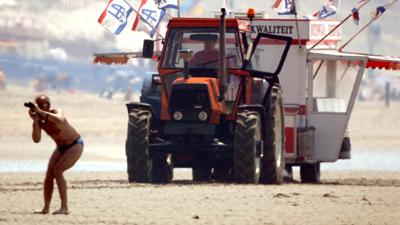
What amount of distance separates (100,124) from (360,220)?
3435cm

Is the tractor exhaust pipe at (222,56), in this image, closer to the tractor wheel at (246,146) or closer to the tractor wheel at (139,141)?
the tractor wheel at (246,146)

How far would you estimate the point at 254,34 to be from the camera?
25.2m

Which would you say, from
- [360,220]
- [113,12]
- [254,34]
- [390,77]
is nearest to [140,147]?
[254,34]

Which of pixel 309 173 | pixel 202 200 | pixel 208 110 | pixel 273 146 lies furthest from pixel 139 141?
pixel 309 173

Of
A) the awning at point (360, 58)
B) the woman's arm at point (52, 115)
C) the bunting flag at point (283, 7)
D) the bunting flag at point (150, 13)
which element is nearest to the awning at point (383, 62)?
the awning at point (360, 58)

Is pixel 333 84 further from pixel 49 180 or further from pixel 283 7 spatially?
pixel 49 180

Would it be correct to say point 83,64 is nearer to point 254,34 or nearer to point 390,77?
point 390,77

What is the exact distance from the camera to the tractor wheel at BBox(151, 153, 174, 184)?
22.7 meters

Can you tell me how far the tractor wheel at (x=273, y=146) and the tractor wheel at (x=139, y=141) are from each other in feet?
5.97

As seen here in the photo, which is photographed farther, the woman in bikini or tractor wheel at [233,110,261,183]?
tractor wheel at [233,110,261,183]

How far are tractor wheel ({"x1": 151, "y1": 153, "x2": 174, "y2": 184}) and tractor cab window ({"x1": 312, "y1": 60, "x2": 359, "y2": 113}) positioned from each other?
3709 millimetres

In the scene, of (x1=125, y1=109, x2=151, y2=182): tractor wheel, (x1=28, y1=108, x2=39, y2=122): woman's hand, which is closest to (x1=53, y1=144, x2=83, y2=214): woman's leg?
(x1=28, y1=108, x2=39, y2=122): woman's hand

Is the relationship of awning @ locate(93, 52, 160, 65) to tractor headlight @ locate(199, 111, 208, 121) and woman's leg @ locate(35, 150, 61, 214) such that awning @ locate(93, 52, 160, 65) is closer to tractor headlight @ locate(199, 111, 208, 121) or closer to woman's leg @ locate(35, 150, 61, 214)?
tractor headlight @ locate(199, 111, 208, 121)

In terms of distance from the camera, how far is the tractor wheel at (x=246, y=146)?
71.8ft
